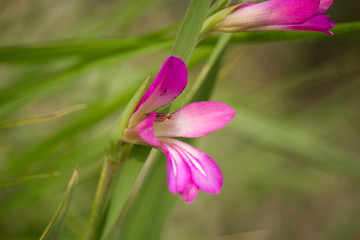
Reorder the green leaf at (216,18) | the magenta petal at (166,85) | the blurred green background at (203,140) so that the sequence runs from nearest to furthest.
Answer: the magenta petal at (166,85), the green leaf at (216,18), the blurred green background at (203,140)

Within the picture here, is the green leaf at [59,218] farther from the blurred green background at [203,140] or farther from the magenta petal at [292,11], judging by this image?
the magenta petal at [292,11]

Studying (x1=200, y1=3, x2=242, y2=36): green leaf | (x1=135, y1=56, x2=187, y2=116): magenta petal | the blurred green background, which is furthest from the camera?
the blurred green background

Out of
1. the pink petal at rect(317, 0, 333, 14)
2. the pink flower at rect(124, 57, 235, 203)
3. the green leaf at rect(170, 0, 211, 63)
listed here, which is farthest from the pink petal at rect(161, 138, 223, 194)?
the pink petal at rect(317, 0, 333, 14)

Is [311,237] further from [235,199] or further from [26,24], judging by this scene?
[26,24]

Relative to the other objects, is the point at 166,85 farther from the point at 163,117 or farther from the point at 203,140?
the point at 203,140

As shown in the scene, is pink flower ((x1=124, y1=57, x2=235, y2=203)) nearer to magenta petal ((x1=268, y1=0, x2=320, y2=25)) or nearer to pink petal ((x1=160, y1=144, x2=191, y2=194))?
pink petal ((x1=160, y1=144, x2=191, y2=194))

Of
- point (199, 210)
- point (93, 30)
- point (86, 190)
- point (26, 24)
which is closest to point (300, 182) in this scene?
point (199, 210)

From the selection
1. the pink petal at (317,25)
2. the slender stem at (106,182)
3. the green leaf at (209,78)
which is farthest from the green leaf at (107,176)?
the pink petal at (317,25)
